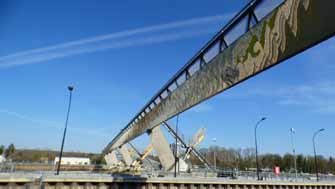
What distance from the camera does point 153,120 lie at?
111ft

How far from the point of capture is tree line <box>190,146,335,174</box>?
10456 cm

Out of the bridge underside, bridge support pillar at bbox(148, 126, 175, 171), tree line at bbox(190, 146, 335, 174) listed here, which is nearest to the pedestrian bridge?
the bridge underside

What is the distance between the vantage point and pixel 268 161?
11600 cm

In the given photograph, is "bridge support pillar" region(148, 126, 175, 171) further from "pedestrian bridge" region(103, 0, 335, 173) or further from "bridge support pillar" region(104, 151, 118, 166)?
"bridge support pillar" region(104, 151, 118, 166)

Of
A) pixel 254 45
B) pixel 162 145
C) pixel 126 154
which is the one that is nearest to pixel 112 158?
pixel 126 154

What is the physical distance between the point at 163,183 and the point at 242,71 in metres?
19.6

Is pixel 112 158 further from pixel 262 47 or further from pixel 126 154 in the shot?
pixel 262 47

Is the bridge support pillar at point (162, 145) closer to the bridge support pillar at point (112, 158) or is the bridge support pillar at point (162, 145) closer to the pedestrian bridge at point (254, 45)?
the pedestrian bridge at point (254, 45)

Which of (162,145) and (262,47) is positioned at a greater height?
(262,47)

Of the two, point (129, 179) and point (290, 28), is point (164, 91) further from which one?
point (290, 28)

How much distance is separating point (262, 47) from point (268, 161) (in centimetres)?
11287

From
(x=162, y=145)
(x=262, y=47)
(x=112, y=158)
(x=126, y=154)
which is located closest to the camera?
(x=262, y=47)

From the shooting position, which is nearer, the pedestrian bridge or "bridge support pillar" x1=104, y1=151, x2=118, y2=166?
the pedestrian bridge

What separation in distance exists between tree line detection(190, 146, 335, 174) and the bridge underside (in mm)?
82544
